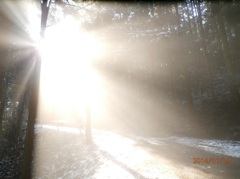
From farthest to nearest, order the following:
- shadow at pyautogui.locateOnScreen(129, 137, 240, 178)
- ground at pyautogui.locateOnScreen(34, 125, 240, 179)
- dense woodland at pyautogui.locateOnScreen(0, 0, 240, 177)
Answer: dense woodland at pyautogui.locateOnScreen(0, 0, 240, 177) → ground at pyautogui.locateOnScreen(34, 125, 240, 179) → shadow at pyautogui.locateOnScreen(129, 137, 240, 178)

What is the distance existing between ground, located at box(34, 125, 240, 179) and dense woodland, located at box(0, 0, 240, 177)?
3009mm

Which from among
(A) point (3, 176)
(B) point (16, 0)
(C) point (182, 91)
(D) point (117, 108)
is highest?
(B) point (16, 0)

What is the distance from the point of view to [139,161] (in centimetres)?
948

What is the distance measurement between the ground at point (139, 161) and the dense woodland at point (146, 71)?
301 centimetres

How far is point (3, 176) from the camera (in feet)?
44.3

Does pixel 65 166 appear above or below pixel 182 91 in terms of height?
below

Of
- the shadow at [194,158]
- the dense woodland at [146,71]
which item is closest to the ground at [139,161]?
the shadow at [194,158]

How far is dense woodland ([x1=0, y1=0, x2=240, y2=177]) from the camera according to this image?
13.9 m

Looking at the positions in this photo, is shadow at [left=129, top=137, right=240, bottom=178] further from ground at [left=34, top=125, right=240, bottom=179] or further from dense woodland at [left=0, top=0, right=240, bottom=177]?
dense woodland at [left=0, top=0, right=240, bottom=177]

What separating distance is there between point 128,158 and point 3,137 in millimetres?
14483

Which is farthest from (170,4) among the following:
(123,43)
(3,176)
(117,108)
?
(3,176)

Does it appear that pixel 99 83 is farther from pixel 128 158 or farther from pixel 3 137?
pixel 128 158

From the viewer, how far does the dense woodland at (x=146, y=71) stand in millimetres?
13931

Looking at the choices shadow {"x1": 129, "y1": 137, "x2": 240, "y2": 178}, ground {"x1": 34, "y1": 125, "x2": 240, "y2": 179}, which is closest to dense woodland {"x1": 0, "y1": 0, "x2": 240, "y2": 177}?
Result: ground {"x1": 34, "y1": 125, "x2": 240, "y2": 179}
